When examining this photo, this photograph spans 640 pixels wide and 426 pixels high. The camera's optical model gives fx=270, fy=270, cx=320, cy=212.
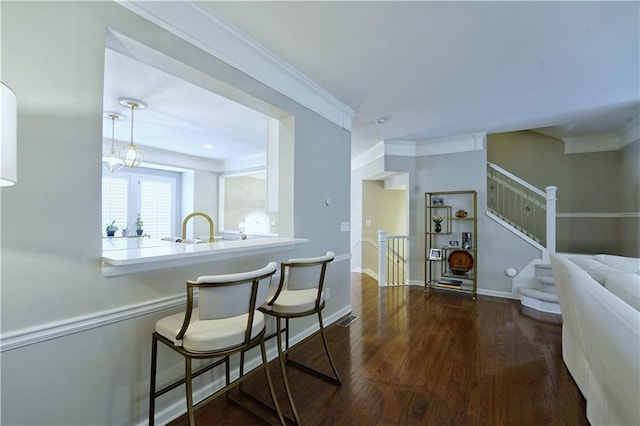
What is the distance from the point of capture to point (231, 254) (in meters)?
1.90

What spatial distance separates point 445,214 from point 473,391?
3.37 meters

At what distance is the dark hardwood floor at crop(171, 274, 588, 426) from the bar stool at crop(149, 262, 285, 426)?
0.52 m

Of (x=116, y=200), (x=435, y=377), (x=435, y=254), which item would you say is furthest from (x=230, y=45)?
(x=116, y=200)

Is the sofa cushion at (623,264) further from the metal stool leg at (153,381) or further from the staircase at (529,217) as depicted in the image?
the metal stool leg at (153,381)

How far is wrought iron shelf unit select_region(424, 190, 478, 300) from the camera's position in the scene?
4.41 metres

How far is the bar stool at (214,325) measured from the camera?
1.31m

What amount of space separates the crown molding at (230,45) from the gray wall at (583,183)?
14.1 feet

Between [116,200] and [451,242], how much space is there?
20.9 ft

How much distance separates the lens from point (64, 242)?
1277mm

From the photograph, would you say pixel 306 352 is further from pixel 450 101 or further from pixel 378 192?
pixel 378 192

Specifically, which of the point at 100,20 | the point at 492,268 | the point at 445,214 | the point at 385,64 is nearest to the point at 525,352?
the point at 492,268

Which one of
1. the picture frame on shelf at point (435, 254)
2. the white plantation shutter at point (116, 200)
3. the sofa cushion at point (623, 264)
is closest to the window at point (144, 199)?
the white plantation shutter at point (116, 200)

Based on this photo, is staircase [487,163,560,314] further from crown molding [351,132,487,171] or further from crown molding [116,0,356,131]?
crown molding [116,0,356,131]

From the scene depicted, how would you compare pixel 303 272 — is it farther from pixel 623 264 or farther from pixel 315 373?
pixel 623 264
